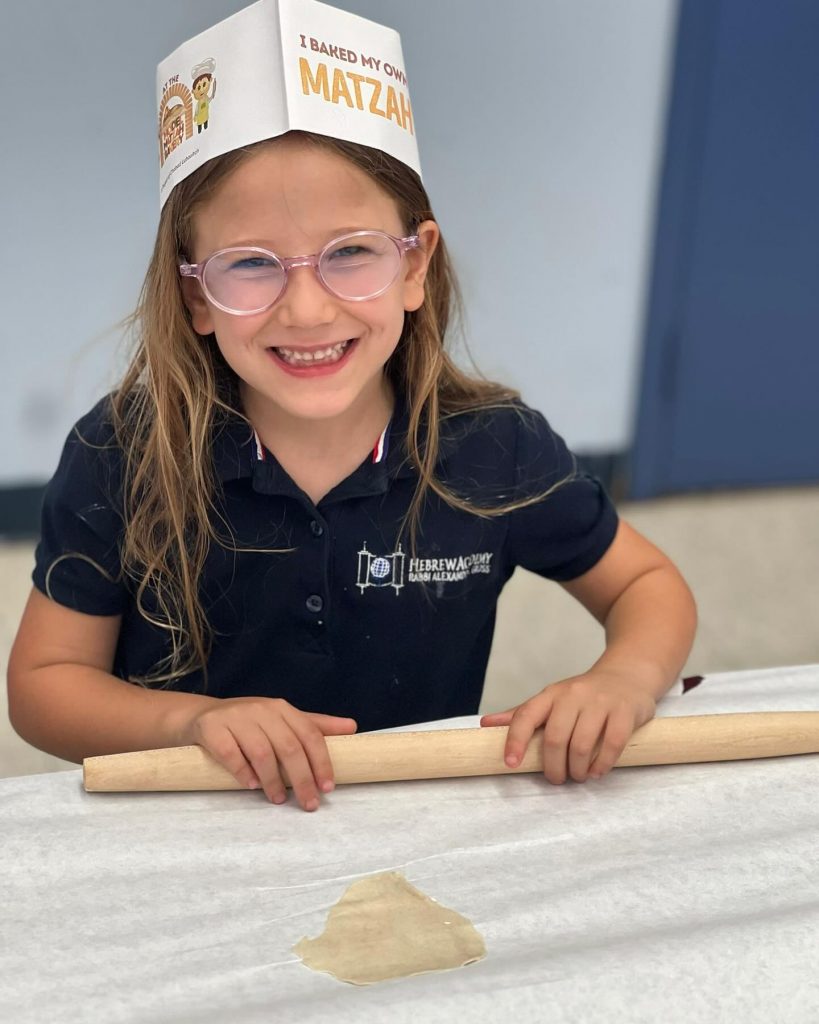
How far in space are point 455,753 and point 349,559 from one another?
12.5 inches

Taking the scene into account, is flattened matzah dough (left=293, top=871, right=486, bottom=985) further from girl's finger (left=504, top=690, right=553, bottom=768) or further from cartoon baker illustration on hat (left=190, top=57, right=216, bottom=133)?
cartoon baker illustration on hat (left=190, top=57, right=216, bottom=133)

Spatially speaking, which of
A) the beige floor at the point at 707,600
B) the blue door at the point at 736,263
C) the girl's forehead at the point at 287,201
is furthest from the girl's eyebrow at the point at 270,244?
the blue door at the point at 736,263

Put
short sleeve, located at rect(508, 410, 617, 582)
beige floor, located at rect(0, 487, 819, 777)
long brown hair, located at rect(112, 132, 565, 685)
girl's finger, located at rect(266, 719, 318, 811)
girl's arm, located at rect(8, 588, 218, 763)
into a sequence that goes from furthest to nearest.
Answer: beige floor, located at rect(0, 487, 819, 777)
short sleeve, located at rect(508, 410, 617, 582)
long brown hair, located at rect(112, 132, 565, 685)
girl's arm, located at rect(8, 588, 218, 763)
girl's finger, located at rect(266, 719, 318, 811)

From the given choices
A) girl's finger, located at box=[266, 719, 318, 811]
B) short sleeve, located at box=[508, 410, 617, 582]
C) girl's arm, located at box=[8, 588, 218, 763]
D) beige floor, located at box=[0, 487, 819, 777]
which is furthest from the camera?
beige floor, located at box=[0, 487, 819, 777]

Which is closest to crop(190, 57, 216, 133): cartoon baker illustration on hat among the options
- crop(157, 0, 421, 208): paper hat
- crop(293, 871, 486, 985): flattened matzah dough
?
crop(157, 0, 421, 208): paper hat

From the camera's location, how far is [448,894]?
645 millimetres

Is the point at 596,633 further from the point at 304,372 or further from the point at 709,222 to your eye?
the point at 304,372

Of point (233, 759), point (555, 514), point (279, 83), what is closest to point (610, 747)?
point (233, 759)

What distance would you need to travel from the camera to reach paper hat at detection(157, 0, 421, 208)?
2.94 ft

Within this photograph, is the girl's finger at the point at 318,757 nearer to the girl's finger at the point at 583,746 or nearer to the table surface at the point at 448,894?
the table surface at the point at 448,894

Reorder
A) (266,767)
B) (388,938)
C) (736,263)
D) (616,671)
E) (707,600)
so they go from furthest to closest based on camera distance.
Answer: (736,263), (707,600), (616,671), (266,767), (388,938)

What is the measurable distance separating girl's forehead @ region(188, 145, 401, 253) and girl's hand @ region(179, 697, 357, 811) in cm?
36

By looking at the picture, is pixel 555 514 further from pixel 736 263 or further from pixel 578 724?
pixel 736 263

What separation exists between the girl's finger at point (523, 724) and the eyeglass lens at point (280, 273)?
14.0 inches
